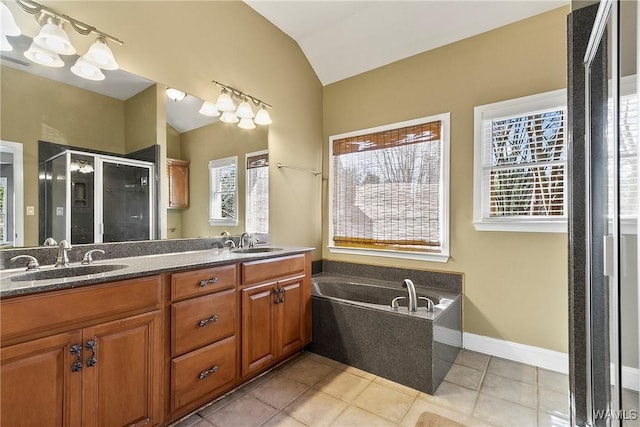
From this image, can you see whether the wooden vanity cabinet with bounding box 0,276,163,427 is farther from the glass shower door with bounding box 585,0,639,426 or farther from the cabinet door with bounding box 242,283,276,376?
the glass shower door with bounding box 585,0,639,426

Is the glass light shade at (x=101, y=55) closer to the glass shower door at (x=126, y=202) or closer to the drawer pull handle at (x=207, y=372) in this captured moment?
the glass shower door at (x=126, y=202)

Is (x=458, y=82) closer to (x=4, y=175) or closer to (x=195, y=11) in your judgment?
(x=195, y=11)

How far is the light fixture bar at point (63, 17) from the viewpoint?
152 centimetres

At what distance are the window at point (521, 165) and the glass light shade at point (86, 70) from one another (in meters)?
2.84

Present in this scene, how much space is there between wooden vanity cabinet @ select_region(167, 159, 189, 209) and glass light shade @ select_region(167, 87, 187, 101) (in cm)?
47

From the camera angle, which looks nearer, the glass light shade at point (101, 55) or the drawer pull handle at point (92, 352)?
the drawer pull handle at point (92, 352)

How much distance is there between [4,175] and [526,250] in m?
3.41

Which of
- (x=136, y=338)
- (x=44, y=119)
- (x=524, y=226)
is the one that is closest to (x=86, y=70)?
(x=44, y=119)

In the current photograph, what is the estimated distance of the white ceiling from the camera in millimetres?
2469

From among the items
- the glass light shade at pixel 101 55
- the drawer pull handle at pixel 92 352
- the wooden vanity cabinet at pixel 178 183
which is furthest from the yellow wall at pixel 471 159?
the drawer pull handle at pixel 92 352

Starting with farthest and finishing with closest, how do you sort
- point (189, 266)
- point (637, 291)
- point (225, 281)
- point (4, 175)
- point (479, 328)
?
point (479, 328)
point (225, 281)
point (189, 266)
point (4, 175)
point (637, 291)

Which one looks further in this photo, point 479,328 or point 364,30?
point 364,30

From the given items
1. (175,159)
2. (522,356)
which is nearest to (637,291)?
(522,356)

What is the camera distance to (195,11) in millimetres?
2266
